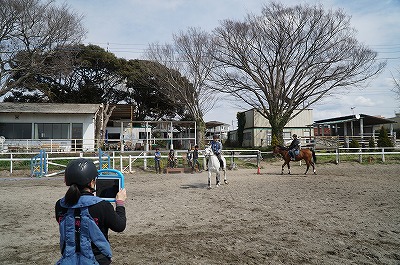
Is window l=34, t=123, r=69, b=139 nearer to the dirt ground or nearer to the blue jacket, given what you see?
the dirt ground

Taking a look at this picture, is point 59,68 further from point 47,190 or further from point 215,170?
point 215,170

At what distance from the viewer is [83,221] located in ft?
7.58

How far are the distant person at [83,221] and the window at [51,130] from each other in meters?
26.9

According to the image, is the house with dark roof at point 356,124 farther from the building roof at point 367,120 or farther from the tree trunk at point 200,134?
the tree trunk at point 200,134

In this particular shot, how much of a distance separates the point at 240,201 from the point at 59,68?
2449 cm

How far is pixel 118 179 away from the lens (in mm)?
3340

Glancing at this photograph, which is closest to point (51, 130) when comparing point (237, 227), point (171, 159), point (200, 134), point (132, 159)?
point (132, 159)

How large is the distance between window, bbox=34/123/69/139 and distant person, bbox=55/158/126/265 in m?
26.9

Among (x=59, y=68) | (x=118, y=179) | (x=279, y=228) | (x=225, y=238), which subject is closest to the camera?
(x=118, y=179)

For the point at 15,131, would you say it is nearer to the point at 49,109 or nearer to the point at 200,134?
the point at 49,109

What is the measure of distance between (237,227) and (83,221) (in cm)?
451

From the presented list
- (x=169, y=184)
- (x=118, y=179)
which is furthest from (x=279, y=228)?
(x=169, y=184)

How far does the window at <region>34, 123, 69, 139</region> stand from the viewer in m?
26.8

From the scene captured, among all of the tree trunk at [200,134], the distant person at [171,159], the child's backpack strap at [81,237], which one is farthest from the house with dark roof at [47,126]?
the child's backpack strap at [81,237]
